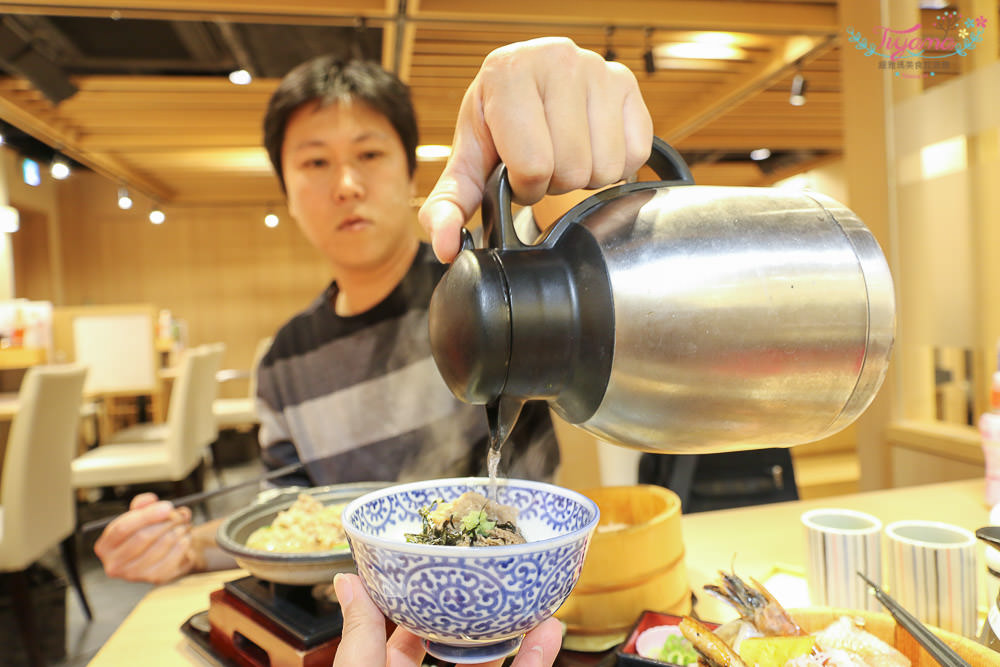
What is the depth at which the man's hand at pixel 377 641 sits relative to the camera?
526mm

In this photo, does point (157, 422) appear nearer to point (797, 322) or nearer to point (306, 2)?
point (306, 2)

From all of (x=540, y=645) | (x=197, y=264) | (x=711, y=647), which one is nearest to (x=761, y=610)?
(x=711, y=647)

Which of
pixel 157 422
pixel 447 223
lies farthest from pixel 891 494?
pixel 157 422

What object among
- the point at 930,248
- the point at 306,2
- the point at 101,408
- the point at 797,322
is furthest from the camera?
the point at 101,408

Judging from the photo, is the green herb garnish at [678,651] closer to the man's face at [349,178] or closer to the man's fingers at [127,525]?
the man's fingers at [127,525]

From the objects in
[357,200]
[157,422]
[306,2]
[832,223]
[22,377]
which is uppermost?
[306,2]

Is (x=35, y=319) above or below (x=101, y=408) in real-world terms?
above

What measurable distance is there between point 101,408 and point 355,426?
4643mm

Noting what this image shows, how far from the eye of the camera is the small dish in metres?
0.64

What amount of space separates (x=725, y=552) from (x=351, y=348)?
977 millimetres

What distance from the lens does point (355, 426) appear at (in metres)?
1.57

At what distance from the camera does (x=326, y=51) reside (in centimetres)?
404

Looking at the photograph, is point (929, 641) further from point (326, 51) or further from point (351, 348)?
point (326, 51)

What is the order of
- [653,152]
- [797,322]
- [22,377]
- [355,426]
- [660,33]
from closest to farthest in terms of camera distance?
[797,322] < [653,152] < [355,426] < [660,33] < [22,377]
